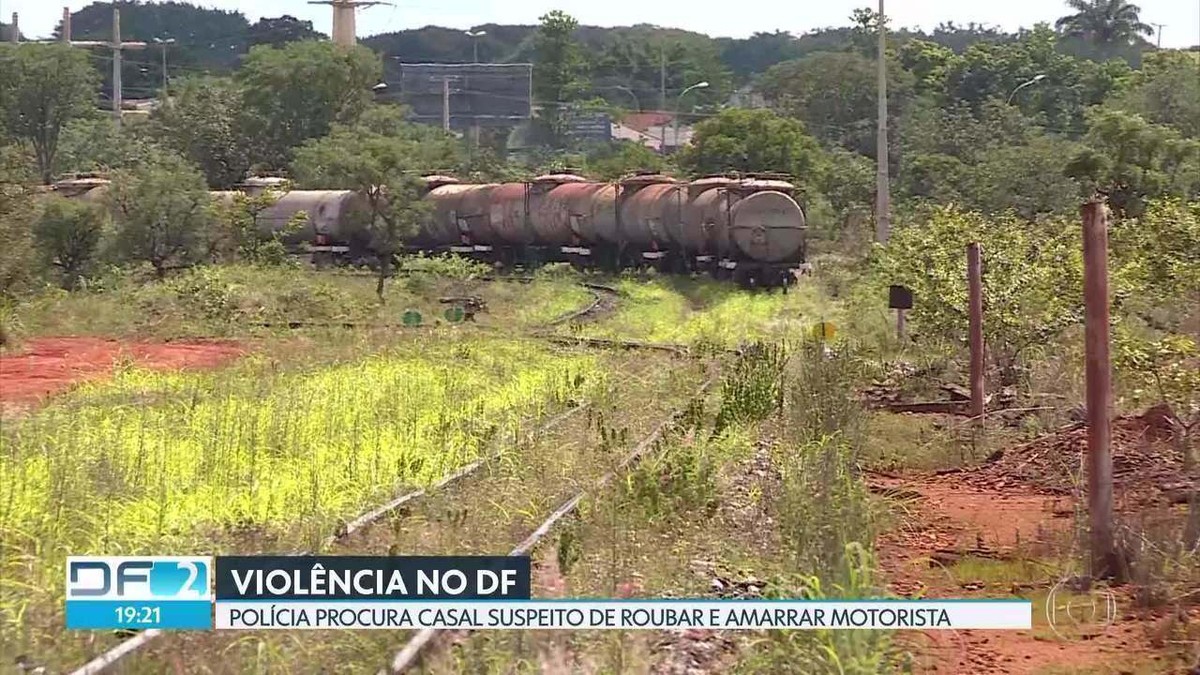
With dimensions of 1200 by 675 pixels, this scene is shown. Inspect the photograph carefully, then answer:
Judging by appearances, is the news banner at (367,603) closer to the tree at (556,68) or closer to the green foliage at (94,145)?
the green foliage at (94,145)

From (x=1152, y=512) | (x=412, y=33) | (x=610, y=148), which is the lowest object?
(x=1152, y=512)

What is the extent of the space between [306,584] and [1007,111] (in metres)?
52.0

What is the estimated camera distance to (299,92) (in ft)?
218

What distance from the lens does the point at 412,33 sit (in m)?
153

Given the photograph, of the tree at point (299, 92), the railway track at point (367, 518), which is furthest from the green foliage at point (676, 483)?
the tree at point (299, 92)

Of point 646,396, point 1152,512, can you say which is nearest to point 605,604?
point 1152,512

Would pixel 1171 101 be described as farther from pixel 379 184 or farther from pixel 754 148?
pixel 379 184

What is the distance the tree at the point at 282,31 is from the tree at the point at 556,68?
2331 centimetres

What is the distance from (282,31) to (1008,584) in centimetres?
11125

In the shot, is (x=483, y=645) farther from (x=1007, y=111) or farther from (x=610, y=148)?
(x=610, y=148)

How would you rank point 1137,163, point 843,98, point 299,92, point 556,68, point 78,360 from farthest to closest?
point 556,68, point 843,98, point 299,92, point 1137,163, point 78,360

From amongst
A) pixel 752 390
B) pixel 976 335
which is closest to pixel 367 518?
pixel 752 390

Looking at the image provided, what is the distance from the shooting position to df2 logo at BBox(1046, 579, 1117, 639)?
7.40m

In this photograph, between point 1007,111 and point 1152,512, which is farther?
point 1007,111
